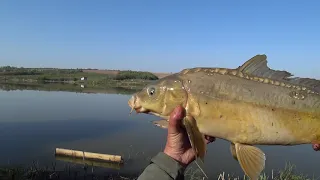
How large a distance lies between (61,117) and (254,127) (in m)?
28.0

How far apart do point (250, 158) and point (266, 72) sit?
858 millimetres

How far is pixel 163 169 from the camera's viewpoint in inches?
138

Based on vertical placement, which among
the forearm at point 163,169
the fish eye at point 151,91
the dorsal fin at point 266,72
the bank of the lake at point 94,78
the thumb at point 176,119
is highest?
the dorsal fin at point 266,72

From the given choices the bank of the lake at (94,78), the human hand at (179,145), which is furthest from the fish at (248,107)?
the bank of the lake at (94,78)

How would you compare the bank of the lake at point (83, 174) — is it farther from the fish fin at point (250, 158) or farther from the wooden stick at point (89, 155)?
the fish fin at point (250, 158)

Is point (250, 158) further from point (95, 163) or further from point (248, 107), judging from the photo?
point (95, 163)

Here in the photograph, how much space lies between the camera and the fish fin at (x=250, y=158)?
323cm

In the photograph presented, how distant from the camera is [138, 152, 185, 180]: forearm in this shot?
11.3 feet

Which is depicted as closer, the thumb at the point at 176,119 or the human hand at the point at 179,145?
the thumb at the point at 176,119

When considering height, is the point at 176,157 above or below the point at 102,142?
above

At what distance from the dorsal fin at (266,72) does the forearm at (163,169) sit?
117 cm

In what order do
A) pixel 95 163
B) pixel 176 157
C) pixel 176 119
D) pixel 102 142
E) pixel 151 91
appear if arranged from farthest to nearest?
pixel 102 142
pixel 95 163
pixel 176 157
pixel 151 91
pixel 176 119

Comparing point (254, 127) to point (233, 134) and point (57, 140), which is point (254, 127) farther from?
point (57, 140)

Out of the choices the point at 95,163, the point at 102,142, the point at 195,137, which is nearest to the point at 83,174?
the point at 95,163
